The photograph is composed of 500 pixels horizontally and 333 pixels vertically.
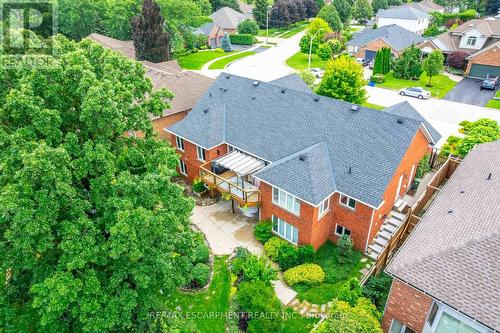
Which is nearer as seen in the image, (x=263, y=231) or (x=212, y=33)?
(x=263, y=231)

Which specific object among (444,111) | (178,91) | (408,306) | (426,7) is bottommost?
(408,306)

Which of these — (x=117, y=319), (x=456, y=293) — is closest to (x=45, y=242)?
(x=117, y=319)

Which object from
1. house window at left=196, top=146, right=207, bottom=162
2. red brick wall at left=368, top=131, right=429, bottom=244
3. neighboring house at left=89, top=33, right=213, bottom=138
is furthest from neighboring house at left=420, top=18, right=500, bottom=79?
house window at left=196, top=146, right=207, bottom=162

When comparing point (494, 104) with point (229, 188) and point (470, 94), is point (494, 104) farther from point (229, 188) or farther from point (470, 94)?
point (229, 188)

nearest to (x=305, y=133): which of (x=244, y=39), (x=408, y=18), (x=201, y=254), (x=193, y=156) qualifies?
(x=193, y=156)

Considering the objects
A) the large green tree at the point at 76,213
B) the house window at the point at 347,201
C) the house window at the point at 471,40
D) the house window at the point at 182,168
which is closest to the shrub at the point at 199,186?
the house window at the point at 182,168
